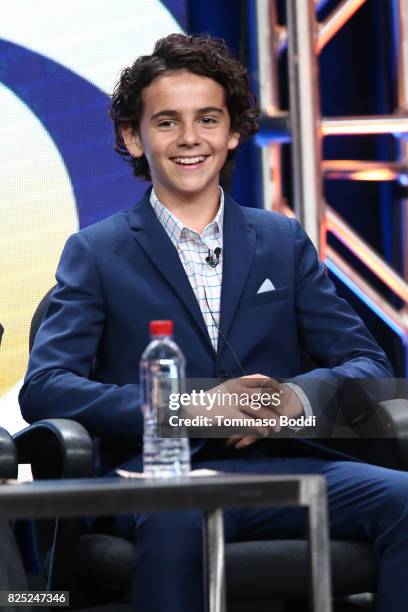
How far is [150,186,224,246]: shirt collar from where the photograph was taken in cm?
286

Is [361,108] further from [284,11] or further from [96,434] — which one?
[96,434]

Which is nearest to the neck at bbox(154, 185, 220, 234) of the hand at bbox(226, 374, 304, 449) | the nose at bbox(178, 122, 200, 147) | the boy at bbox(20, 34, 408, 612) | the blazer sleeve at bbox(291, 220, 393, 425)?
the boy at bbox(20, 34, 408, 612)

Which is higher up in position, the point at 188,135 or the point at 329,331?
the point at 188,135

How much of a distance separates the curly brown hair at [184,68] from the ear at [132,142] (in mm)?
17

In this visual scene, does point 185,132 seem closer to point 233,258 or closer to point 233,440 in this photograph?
point 233,258

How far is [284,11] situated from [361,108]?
16.8 inches

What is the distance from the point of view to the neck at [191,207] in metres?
2.90

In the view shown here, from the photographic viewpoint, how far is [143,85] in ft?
9.61

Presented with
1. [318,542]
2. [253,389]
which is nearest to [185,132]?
[253,389]

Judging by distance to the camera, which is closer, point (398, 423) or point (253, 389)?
point (253, 389)

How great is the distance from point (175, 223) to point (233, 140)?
334 mm

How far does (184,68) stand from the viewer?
113 inches

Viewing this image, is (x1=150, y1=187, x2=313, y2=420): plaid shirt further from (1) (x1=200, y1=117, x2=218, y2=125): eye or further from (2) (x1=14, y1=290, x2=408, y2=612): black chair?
(2) (x1=14, y1=290, x2=408, y2=612): black chair

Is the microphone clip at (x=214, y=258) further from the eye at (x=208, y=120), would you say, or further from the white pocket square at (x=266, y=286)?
the eye at (x=208, y=120)
